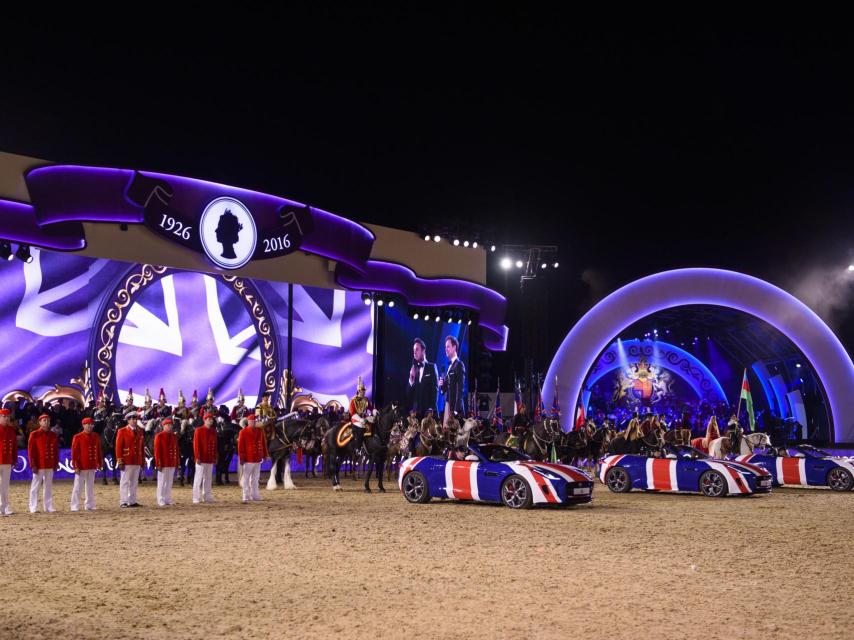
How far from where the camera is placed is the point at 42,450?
15.7 meters

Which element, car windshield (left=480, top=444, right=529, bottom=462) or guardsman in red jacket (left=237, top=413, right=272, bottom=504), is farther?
guardsman in red jacket (left=237, top=413, right=272, bottom=504)

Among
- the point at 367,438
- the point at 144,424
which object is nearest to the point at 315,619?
the point at 367,438

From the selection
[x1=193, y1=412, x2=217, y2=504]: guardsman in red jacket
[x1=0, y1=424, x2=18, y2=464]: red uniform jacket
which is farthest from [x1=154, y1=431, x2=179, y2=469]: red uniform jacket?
[x1=0, y1=424, x2=18, y2=464]: red uniform jacket

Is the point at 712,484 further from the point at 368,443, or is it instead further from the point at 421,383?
the point at 421,383

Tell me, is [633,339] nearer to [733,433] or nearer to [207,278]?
[733,433]

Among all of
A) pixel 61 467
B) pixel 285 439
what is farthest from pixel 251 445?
pixel 61 467

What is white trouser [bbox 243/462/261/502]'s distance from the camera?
17.8 meters

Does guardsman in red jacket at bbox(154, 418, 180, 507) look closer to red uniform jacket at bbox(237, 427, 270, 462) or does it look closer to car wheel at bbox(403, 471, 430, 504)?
red uniform jacket at bbox(237, 427, 270, 462)

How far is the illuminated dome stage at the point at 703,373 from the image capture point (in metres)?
41.6

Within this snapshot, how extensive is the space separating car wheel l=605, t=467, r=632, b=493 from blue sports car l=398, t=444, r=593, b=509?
3.75 metres

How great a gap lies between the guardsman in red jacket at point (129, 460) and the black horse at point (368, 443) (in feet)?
18.2

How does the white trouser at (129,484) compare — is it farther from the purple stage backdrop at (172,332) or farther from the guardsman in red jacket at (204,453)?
the purple stage backdrop at (172,332)

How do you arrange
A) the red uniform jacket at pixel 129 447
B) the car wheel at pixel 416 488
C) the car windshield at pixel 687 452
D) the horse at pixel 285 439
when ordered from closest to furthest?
1. the red uniform jacket at pixel 129 447
2. the car wheel at pixel 416 488
3. the car windshield at pixel 687 452
4. the horse at pixel 285 439

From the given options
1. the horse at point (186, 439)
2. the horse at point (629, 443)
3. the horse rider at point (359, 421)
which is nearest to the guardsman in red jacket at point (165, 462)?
the horse at point (186, 439)
